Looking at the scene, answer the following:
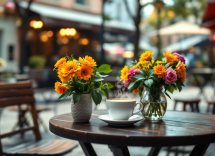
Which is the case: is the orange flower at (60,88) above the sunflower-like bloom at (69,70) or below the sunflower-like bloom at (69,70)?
below

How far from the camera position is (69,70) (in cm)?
193

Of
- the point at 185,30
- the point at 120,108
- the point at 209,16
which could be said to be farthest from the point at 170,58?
the point at 185,30

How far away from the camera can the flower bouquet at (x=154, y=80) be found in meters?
2.11

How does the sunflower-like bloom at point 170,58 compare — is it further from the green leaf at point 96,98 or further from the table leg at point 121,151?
the table leg at point 121,151

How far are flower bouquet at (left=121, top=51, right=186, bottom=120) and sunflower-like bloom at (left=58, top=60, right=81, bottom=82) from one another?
1.45ft

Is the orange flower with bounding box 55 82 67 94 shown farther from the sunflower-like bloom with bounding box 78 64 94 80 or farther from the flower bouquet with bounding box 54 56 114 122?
the sunflower-like bloom with bounding box 78 64 94 80

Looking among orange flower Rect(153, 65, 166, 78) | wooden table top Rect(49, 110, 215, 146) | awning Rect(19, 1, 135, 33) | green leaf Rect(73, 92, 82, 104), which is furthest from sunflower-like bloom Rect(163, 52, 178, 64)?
awning Rect(19, 1, 135, 33)

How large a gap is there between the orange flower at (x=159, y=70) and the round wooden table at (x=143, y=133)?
13.2 inches

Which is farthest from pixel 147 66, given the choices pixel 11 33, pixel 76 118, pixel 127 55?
pixel 127 55

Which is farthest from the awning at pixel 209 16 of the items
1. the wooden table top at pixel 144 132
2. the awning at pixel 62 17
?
the awning at pixel 62 17

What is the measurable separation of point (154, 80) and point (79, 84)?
0.53 m

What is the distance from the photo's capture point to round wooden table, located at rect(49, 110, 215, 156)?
5.27 feet

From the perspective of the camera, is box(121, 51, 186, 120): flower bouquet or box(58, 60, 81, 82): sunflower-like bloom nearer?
box(58, 60, 81, 82): sunflower-like bloom

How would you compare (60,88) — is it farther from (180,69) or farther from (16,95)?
(16,95)
